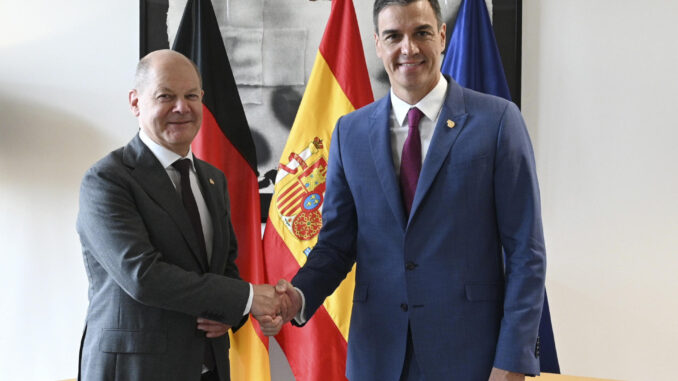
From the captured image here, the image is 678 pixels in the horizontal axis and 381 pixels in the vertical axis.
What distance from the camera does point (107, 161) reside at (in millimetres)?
1585

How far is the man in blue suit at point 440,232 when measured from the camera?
1.49 meters

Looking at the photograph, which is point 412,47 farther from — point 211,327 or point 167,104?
point 211,327

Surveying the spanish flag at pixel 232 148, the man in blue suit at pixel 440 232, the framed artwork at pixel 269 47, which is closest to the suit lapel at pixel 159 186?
the man in blue suit at pixel 440 232

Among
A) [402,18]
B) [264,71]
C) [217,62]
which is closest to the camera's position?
[402,18]

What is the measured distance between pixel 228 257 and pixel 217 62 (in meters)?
1.12

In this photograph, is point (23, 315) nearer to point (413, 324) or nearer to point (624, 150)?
point (413, 324)

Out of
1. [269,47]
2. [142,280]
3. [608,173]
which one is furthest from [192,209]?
[608,173]

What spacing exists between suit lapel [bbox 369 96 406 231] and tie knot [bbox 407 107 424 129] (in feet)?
0.21

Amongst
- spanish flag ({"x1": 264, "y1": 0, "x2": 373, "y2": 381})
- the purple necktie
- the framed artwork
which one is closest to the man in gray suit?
the purple necktie

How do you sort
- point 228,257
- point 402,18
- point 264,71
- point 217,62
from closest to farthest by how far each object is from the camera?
point 402,18 < point 228,257 < point 217,62 < point 264,71

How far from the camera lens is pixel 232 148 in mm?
2625

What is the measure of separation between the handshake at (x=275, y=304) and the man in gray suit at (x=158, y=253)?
20mm

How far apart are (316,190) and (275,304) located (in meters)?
0.84

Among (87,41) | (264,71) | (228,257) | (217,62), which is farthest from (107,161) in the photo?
(87,41)
